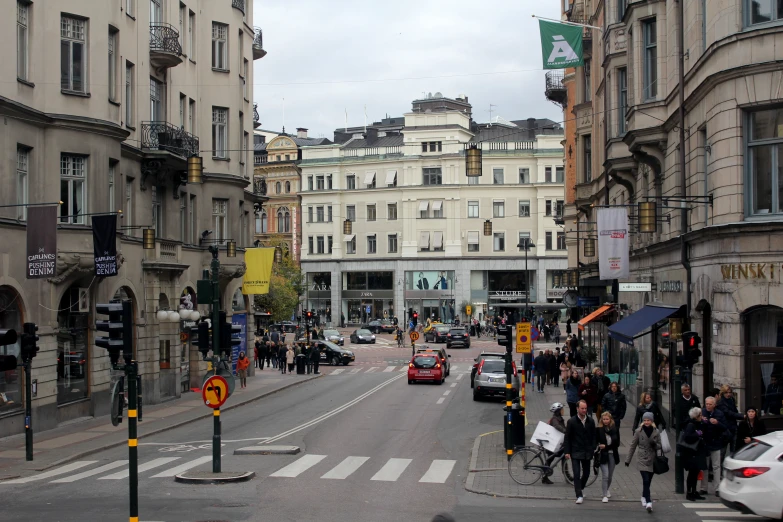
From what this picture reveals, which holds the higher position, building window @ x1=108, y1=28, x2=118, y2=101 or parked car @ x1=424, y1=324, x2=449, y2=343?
building window @ x1=108, y1=28, x2=118, y2=101

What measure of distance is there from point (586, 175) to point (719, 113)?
25.6 m

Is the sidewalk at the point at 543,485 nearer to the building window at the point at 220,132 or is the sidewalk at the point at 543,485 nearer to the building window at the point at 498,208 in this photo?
the building window at the point at 220,132

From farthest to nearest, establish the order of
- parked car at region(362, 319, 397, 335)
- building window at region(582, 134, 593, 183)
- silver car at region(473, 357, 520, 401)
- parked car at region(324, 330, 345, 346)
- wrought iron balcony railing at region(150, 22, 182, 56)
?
parked car at region(362, 319, 397, 335), parked car at region(324, 330, 345, 346), building window at region(582, 134, 593, 183), silver car at region(473, 357, 520, 401), wrought iron balcony railing at region(150, 22, 182, 56)

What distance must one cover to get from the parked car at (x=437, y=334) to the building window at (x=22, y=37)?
5068cm

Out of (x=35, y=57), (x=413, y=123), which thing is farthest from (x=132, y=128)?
(x=413, y=123)

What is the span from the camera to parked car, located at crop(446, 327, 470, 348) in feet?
234

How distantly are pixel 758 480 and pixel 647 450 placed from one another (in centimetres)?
244

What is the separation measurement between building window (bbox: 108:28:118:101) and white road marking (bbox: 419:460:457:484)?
56.2ft

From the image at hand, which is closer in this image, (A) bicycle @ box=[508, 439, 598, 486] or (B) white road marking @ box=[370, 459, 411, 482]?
(A) bicycle @ box=[508, 439, 598, 486]

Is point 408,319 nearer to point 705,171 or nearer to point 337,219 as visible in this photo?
point 337,219

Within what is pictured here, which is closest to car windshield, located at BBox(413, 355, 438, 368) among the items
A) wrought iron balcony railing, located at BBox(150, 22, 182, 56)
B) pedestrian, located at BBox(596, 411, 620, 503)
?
wrought iron balcony railing, located at BBox(150, 22, 182, 56)

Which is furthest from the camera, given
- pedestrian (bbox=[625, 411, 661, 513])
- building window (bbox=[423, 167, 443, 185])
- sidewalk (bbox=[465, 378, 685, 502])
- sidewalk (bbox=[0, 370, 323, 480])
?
building window (bbox=[423, 167, 443, 185])

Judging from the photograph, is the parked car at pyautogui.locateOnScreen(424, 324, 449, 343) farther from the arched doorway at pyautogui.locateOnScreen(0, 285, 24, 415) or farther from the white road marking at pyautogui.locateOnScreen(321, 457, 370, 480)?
the white road marking at pyautogui.locateOnScreen(321, 457, 370, 480)

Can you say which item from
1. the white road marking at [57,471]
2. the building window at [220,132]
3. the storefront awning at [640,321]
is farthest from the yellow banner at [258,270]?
the white road marking at [57,471]
